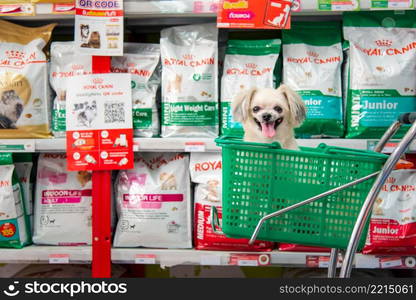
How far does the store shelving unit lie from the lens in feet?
6.48

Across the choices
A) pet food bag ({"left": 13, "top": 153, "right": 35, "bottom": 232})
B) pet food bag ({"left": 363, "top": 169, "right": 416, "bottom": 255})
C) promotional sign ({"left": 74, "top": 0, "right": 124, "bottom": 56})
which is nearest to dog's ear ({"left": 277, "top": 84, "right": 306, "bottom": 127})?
pet food bag ({"left": 363, "top": 169, "right": 416, "bottom": 255})

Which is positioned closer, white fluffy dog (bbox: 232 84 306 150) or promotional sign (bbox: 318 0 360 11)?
white fluffy dog (bbox: 232 84 306 150)

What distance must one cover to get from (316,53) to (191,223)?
964 millimetres

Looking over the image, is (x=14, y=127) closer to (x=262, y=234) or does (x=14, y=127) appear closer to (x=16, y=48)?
(x=16, y=48)

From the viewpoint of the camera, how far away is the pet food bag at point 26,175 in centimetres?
224

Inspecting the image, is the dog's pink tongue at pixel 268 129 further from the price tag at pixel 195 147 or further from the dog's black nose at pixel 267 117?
the price tag at pixel 195 147

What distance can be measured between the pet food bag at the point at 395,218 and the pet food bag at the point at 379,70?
215 millimetres

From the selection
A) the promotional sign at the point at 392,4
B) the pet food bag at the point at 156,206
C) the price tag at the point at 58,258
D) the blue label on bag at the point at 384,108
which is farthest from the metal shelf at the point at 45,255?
the promotional sign at the point at 392,4

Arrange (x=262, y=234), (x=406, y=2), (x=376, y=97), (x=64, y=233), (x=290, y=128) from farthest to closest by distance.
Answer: (x=64, y=233) → (x=376, y=97) → (x=406, y=2) → (x=290, y=128) → (x=262, y=234)

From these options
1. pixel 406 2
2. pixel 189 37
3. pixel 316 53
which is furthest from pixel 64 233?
pixel 406 2

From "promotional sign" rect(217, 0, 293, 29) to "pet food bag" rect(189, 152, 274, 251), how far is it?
1.95 feet

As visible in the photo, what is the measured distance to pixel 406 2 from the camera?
75.0 inches

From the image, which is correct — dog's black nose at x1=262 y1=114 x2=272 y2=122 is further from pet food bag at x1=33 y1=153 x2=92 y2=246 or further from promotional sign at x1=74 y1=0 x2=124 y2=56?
pet food bag at x1=33 y1=153 x2=92 y2=246

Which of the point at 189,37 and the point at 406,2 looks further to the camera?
the point at 189,37
